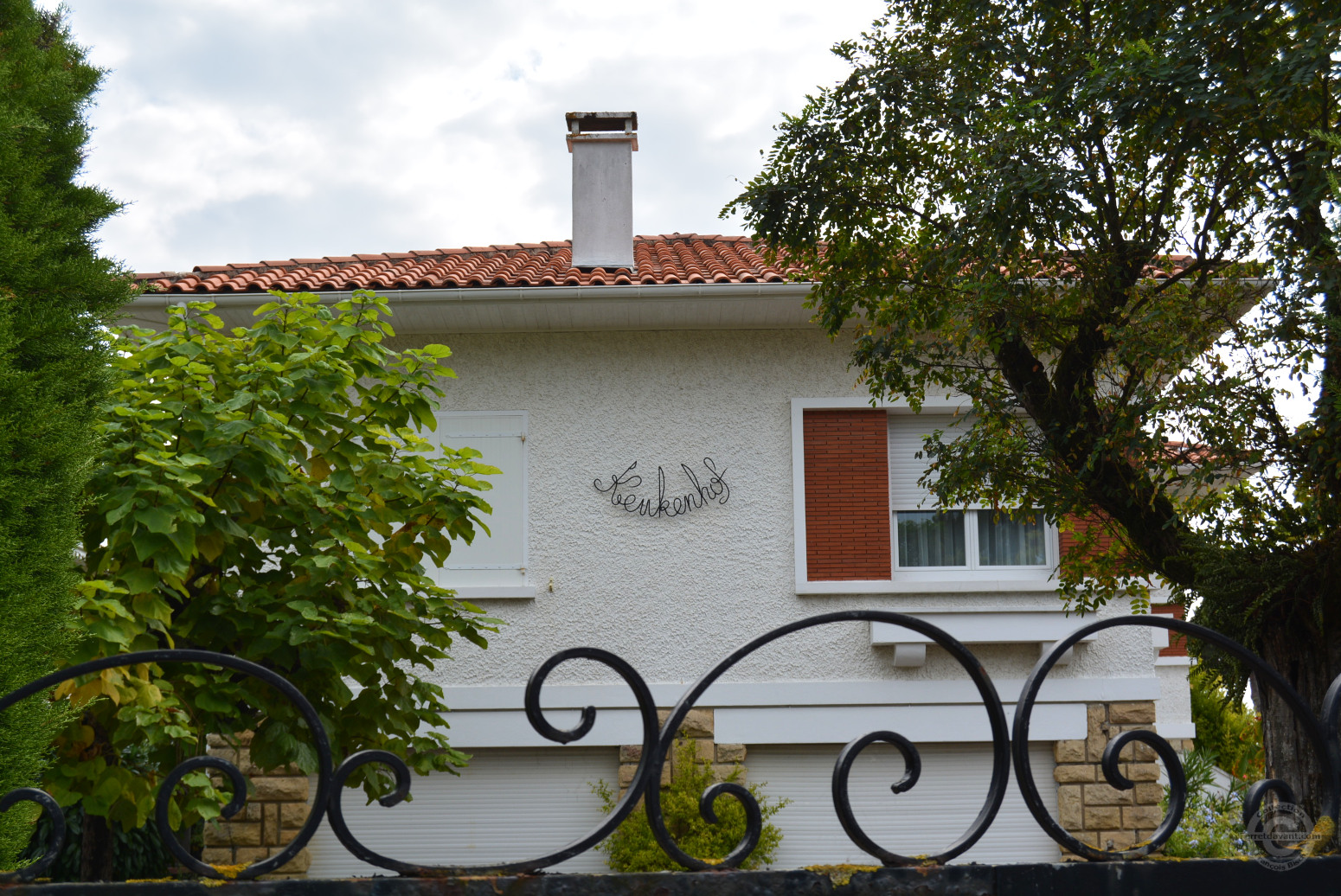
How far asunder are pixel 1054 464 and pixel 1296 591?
1574mm

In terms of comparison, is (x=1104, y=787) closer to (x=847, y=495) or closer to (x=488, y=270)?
(x=847, y=495)

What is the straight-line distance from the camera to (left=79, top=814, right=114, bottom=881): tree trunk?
5.64 m

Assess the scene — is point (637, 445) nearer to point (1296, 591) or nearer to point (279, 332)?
point (279, 332)

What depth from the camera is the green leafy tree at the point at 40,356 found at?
219 centimetres

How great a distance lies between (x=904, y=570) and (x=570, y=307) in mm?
3945

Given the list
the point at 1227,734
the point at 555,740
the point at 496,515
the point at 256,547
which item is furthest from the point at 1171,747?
the point at 1227,734

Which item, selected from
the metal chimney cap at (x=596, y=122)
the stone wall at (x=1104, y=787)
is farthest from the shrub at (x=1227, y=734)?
the metal chimney cap at (x=596, y=122)

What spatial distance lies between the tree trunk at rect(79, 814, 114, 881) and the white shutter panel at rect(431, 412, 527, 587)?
398 centimetres

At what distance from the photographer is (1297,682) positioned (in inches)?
239

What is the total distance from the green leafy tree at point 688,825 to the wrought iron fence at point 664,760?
6.80 m

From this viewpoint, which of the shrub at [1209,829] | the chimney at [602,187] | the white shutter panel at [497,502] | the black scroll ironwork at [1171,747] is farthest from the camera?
the chimney at [602,187]

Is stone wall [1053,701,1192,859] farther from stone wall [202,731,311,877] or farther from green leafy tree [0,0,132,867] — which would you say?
green leafy tree [0,0,132,867]

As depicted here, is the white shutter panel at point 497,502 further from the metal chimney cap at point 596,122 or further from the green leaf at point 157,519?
the green leaf at point 157,519

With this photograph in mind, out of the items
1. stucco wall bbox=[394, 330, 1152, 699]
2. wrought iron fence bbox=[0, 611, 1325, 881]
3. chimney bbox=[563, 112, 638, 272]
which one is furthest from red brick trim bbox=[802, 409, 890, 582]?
wrought iron fence bbox=[0, 611, 1325, 881]
